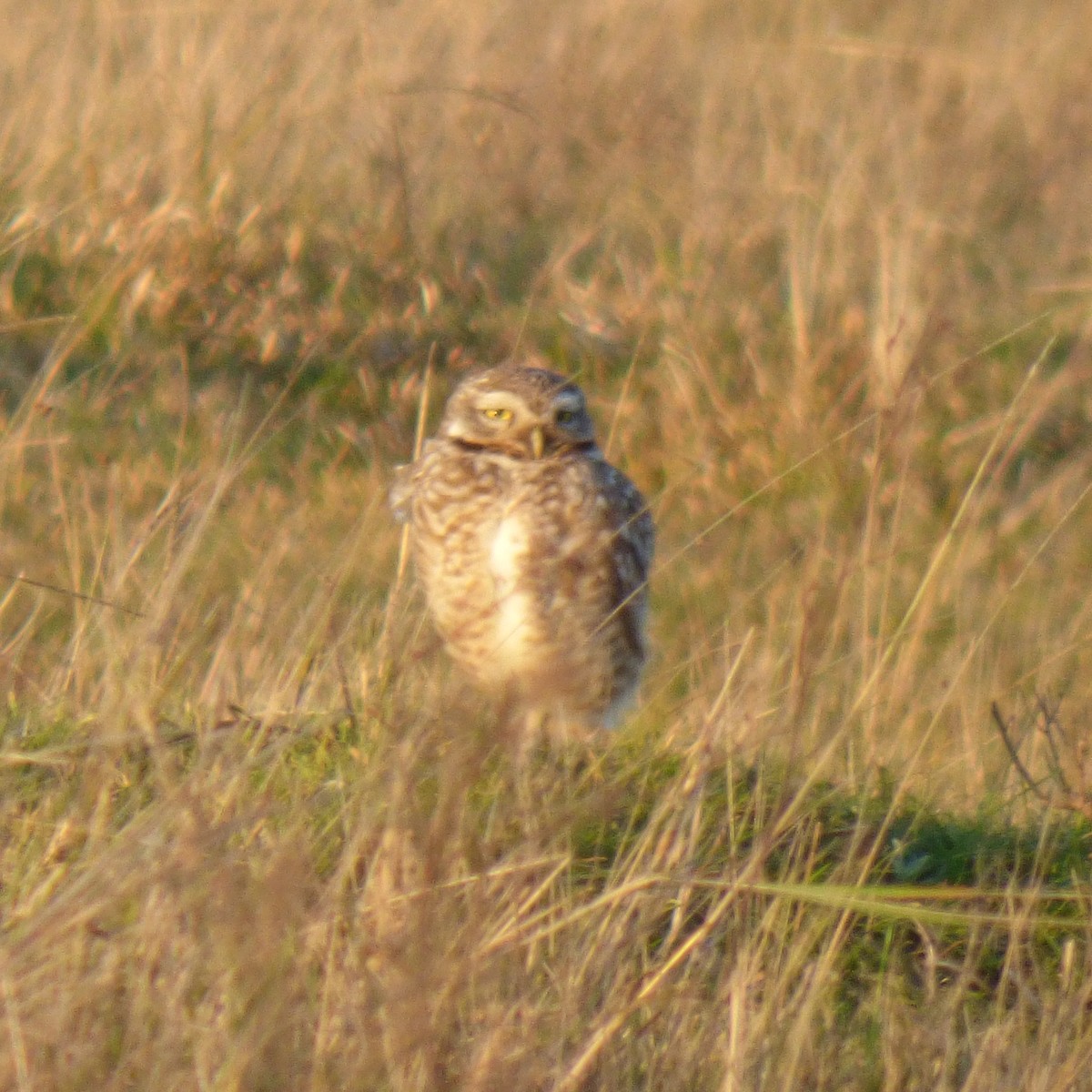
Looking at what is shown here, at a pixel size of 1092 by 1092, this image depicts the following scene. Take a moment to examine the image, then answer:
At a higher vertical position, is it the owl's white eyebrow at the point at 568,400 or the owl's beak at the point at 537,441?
the owl's white eyebrow at the point at 568,400

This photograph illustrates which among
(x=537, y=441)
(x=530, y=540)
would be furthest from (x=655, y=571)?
(x=537, y=441)

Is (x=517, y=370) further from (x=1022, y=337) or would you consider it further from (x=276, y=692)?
(x=1022, y=337)

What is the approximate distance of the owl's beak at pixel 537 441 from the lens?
4332 mm

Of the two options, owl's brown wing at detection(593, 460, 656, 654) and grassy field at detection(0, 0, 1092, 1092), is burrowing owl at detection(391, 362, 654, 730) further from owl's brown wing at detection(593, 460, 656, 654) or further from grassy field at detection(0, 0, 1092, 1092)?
grassy field at detection(0, 0, 1092, 1092)

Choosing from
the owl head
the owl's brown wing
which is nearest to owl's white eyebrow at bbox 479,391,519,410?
the owl head

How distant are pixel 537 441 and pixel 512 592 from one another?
34 cm

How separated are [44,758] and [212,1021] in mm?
782

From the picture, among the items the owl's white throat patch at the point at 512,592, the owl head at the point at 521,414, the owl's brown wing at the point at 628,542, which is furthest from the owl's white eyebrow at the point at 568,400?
the owl's white throat patch at the point at 512,592

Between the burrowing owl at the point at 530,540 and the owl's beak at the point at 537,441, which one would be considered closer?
the burrowing owl at the point at 530,540

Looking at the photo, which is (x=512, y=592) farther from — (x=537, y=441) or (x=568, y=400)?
(x=568, y=400)

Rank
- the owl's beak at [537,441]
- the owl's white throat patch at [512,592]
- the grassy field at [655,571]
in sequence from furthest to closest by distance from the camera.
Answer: the owl's beak at [537,441] → the owl's white throat patch at [512,592] → the grassy field at [655,571]

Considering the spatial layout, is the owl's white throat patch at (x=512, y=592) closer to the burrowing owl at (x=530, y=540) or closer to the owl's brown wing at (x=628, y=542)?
the burrowing owl at (x=530, y=540)

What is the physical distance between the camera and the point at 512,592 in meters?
4.22

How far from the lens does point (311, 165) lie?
7117 mm
